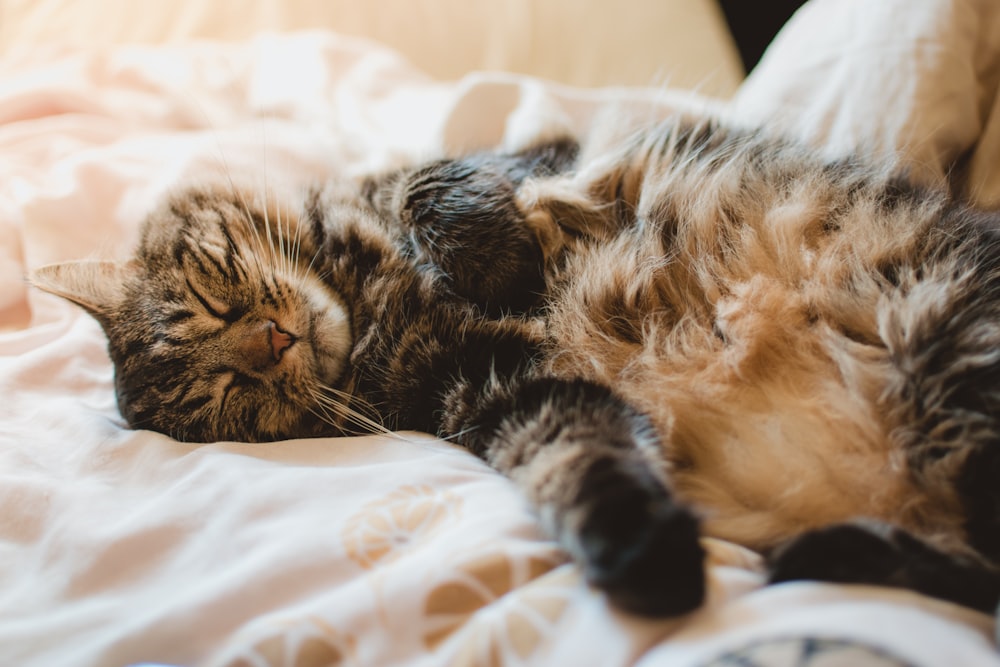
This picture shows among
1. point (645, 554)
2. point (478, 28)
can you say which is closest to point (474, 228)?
point (645, 554)

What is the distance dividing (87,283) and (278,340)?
47cm

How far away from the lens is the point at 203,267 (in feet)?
4.07

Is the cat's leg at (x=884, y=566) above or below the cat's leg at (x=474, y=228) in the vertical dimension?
below

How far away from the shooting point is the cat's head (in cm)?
115

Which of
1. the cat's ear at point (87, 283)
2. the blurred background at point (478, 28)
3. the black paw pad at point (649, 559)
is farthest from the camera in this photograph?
the blurred background at point (478, 28)

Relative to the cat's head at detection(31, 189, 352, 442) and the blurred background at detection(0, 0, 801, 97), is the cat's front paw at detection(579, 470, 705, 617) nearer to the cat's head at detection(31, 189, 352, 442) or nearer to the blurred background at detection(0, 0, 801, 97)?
the cat's head at detection(31, 189, 352, 442)

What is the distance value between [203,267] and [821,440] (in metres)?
1.10

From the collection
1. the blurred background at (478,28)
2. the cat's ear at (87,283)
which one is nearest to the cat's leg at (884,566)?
the cat's ear at (87,283)

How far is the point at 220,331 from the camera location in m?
1.19

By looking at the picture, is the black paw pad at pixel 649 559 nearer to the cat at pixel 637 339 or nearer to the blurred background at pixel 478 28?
the cat at pixel 637 339

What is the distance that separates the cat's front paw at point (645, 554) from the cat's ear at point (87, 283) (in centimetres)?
110

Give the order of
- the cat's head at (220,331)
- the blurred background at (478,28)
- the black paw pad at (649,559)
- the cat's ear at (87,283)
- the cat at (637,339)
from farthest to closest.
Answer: the blurred background at (478,28) → the cat's ear at (87,283) → the cat's head at (220,331) → the cat at (637,339) → the black paw pad at (649,559)

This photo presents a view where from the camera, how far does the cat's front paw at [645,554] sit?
0.62 meters

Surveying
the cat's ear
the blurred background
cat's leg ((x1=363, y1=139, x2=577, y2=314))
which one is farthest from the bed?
cat's leg ((x1=363, y1=139, x2=577, y2=314))
